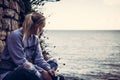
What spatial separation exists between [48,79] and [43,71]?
13cm

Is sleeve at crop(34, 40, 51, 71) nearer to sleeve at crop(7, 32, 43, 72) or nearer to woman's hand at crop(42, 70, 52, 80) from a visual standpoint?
woman's hand at crop(42, 70, 52, 80)

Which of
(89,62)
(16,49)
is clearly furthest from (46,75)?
(89,62)

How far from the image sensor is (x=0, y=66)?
13.5 feet

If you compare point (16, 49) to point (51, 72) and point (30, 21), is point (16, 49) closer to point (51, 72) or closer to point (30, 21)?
point (30, 21)

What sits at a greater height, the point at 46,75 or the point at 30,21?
the point at 30,21

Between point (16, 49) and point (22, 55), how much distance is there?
12 cm

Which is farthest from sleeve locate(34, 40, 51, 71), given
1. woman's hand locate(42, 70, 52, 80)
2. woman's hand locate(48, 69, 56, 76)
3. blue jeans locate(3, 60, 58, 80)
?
blue jeans locate(3, 60, 58, 80)

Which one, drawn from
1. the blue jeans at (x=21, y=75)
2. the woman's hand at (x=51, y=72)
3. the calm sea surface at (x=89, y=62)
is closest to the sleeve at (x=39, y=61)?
the woman's hand at (x=51, y=72)

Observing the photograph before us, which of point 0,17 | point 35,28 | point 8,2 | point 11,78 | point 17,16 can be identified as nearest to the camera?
point 11,78

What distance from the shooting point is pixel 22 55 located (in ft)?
13.8

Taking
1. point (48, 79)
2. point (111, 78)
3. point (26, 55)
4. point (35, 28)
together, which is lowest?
point (111, 78)

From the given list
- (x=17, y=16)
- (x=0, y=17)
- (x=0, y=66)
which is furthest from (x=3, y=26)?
(x=0, y=66)

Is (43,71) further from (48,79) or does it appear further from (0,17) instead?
(0,17)

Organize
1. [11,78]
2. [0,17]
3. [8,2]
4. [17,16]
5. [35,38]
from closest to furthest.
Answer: [11,78]
[35,38]
[0,17]
[8,2]
[17,16]
